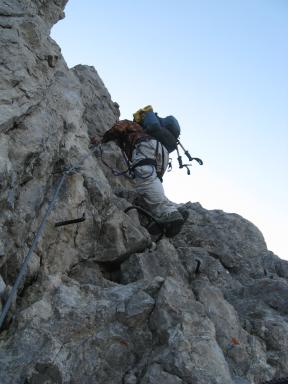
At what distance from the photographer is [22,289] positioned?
255 inches

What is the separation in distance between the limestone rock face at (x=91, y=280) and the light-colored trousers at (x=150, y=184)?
24.4 inches

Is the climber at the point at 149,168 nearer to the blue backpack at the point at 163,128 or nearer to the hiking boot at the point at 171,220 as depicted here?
the hiking boot at the point at 171,220

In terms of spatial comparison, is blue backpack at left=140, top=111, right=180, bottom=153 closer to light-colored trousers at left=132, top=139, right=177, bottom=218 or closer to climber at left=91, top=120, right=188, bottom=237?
climber at left=91, top=120, right=188, bottom=237

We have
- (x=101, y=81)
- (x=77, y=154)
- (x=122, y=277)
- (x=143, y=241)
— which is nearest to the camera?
(x=122, y=277)

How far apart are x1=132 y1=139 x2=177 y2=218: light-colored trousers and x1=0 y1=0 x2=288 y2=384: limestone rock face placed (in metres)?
0.62

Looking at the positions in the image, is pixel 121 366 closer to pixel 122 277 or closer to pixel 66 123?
pixel 122 277

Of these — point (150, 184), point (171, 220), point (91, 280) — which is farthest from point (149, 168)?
point (91, 280)

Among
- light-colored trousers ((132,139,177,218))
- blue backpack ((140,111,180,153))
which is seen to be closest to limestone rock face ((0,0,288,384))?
light-colored trousers ((132,139,177,218))

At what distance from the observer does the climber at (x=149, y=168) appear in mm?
10852

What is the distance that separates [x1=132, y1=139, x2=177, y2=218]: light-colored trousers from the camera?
1096cm

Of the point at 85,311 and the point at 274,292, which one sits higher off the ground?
the point at 274,292

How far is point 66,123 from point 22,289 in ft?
15.5

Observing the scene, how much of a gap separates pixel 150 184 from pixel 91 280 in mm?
4032

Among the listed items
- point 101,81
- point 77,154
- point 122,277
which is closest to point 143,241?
point 122,277
